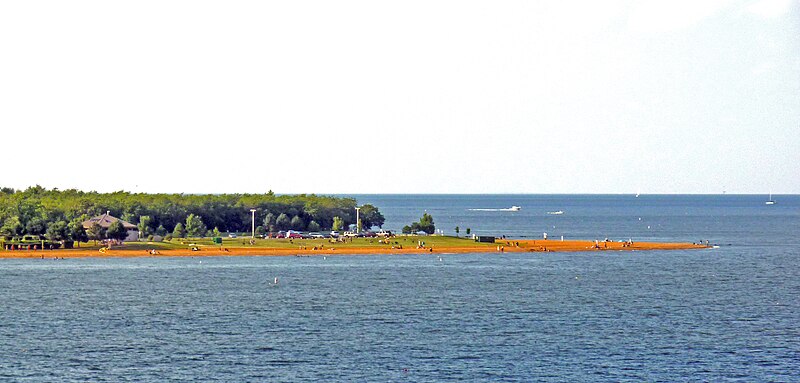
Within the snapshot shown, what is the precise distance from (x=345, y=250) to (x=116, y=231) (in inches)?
1547

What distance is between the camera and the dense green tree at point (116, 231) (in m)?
177

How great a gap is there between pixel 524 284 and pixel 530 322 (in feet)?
114

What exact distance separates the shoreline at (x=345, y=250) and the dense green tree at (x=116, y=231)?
15.7ft

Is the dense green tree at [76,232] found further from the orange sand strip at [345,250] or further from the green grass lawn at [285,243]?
the green grass lawn at [285,243]

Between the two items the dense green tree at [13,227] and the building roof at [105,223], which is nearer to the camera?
the dense green tree at [13,227]

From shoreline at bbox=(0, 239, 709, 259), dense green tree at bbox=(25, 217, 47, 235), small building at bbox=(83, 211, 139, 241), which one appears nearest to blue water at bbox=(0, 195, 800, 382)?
shoreline at bbox=(0, 239, 709, 259)

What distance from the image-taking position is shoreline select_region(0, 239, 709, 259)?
165750 mm

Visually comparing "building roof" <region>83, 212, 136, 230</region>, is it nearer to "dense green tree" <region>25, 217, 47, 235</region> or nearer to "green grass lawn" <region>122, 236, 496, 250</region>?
"green grass lawn" <region>122, 236, 496, 250</region>

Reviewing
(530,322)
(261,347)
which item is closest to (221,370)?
(261,347)

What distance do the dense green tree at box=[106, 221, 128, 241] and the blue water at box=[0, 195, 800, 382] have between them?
20944mm

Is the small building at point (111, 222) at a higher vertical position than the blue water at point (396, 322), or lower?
higher

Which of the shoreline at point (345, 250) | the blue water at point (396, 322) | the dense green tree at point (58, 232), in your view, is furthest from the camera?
the dense green tree at point (58, 232)

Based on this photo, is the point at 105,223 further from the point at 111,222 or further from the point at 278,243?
the point at 278,243

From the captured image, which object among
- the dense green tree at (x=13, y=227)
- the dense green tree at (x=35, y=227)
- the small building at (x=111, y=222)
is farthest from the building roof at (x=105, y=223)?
the dense green tree at (x=13, y=227)
